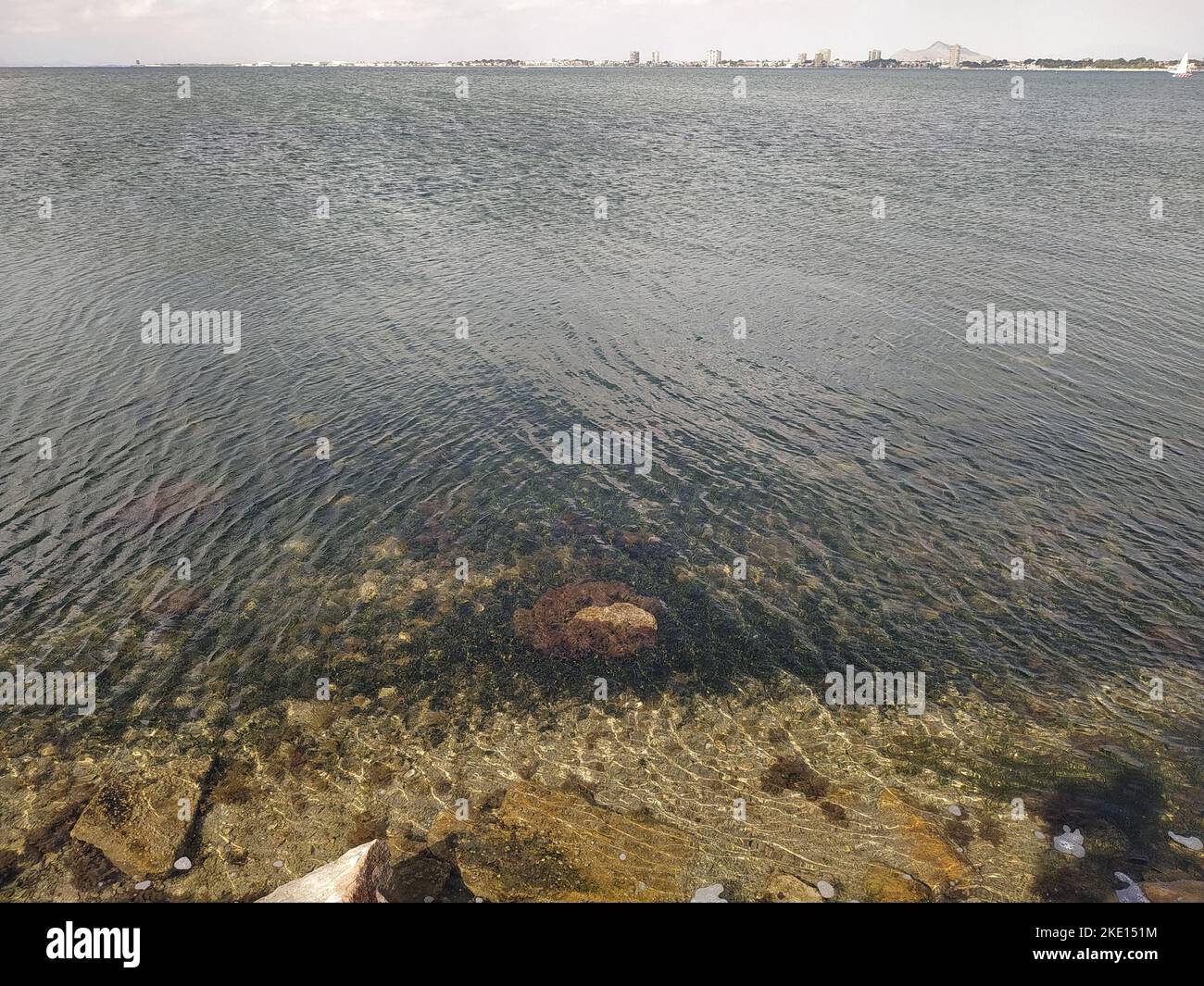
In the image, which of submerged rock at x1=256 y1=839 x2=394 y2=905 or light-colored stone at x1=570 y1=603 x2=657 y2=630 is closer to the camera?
submerged rock at x1=256 y1=839 x2=394 y2=905

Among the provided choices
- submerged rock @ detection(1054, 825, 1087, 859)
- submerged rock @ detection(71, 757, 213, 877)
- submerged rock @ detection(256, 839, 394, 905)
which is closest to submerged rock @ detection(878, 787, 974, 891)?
submerged rock @ detection(1054, 825, 1087, 859)

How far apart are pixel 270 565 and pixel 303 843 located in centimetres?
886

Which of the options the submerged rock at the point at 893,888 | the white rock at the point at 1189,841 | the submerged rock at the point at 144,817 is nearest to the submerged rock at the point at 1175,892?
the white rock at the point at 1189,841

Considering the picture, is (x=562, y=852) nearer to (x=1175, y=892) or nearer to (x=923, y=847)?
(x=923, y=847)

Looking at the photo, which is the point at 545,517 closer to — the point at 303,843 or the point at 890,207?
the point at 303,843

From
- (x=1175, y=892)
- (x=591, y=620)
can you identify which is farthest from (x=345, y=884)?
(x=1175, y=892)

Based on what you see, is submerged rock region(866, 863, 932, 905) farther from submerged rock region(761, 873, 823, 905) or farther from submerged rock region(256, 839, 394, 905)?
submerged rock region(256, 839, 394, 905)

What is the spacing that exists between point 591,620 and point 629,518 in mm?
4663

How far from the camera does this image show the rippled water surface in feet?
45.2

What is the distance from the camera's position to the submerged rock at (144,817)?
11.8 meters

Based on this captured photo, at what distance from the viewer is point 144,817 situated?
1253 centimetres

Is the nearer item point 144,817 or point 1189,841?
point 1189,841

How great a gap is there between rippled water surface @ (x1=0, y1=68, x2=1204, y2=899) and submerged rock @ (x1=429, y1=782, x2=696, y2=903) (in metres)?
0.56
